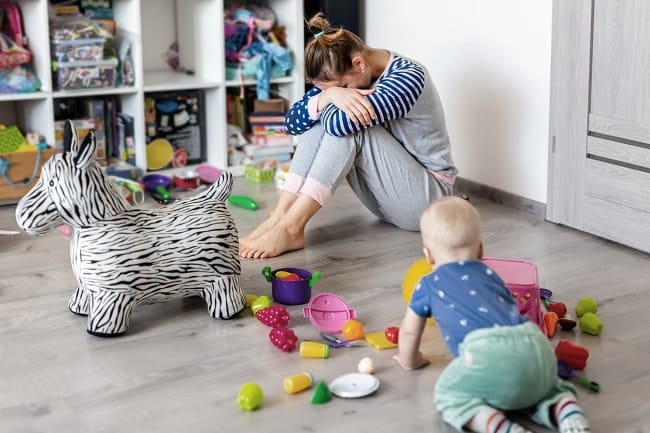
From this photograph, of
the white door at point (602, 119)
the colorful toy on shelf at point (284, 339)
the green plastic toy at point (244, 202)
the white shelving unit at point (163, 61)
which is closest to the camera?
the colorful toy on shelf at point (284, 339)

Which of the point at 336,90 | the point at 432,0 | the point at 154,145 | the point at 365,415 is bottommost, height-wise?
the point at 365,415

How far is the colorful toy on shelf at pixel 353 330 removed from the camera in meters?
2.09

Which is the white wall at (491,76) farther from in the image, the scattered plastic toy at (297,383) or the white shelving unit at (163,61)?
the scattered plastic toy at (297,383)

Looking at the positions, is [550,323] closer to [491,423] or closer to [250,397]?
[491,423]

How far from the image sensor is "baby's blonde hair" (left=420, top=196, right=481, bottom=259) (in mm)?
1695

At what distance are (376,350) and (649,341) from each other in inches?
23.2

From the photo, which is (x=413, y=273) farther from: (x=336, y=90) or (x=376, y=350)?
(x=336, y=90)

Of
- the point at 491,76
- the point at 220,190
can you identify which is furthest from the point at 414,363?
the point at 491,76

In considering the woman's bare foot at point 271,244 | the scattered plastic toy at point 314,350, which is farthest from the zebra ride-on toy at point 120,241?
the woman's bare foot at point 271,244

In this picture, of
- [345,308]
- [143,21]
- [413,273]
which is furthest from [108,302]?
[143,21]

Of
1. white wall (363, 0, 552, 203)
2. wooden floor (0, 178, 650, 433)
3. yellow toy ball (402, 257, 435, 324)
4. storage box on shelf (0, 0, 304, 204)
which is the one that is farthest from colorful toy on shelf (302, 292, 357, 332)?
storage box on shelf (0, 0, 304, 204)

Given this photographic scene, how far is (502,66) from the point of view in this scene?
3.14m

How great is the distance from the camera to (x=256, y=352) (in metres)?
2.03

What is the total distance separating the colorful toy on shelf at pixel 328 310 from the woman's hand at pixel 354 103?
0.61 metres
